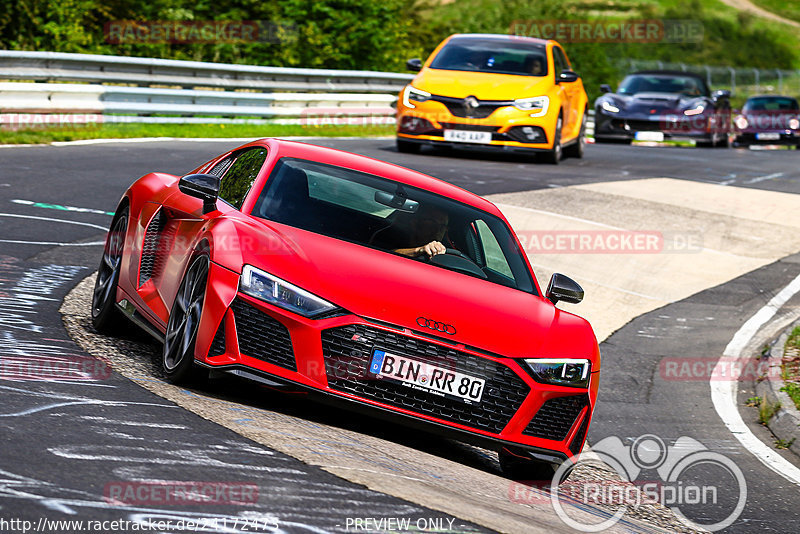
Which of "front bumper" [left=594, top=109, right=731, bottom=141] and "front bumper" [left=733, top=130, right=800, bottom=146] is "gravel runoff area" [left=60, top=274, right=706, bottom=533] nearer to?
"front bumper" [left=594, top=109, right=731, bottom=141]

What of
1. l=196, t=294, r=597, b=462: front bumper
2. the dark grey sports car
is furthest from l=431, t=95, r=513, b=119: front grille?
l=196, t=294, r=597, b=462: front bumper

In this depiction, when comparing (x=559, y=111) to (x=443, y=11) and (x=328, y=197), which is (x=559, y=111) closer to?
(x=328, y=197)

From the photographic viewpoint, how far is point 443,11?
146625mm

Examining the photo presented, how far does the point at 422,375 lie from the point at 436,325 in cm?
24

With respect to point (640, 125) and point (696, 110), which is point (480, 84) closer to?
point (640, 125)

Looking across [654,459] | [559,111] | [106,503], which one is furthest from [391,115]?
[106,503]

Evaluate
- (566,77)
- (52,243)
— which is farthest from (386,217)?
(566,77)

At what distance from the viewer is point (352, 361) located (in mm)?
5387

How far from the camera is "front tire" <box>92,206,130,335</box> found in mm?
7094

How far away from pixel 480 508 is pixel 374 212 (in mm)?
2346

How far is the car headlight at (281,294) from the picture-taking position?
539 centimetres

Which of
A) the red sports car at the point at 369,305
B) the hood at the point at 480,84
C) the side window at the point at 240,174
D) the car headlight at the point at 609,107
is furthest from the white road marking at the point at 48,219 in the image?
the car headlight at the point at 609,107

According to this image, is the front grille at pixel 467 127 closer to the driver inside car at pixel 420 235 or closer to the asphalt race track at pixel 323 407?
the asphalt race track at pixel 323 407

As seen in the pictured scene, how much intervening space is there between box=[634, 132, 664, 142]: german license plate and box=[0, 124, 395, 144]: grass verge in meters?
5.42
